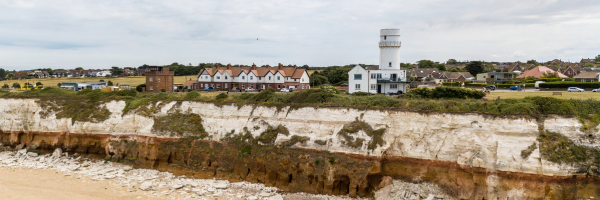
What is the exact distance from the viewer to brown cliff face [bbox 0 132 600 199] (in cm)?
1789

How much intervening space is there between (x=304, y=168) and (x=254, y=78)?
36.9 metres

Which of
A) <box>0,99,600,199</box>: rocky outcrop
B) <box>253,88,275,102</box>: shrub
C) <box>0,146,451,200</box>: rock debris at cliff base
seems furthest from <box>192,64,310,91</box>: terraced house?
<box>0,146,451,200</box>: rock debris at cliff base

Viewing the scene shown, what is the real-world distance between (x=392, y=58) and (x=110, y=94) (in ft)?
97.5

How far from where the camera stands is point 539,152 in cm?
1777

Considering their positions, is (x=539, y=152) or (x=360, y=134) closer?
(x=539, y=152)

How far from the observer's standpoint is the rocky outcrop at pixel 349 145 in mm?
18297

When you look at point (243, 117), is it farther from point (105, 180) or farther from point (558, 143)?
point (558, 143)

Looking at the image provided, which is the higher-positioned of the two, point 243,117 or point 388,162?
point 243,117

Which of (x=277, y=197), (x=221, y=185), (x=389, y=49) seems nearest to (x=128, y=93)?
(x=221, y=185)

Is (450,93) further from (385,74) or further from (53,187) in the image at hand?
(53,187)

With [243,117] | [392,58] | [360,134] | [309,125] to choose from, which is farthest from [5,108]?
[392,58]

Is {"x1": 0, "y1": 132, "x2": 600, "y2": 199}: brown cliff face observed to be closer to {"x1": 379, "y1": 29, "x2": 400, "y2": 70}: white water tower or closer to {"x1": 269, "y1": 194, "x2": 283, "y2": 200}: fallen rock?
{"x1": 269, "y1": 194, "x2": 283, "y2": 200}: fallen rock

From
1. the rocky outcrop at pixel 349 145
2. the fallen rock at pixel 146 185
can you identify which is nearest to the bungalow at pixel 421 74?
the rocky outcrop at pixel 349 145

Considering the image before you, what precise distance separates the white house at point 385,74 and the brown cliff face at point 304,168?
21845mm
